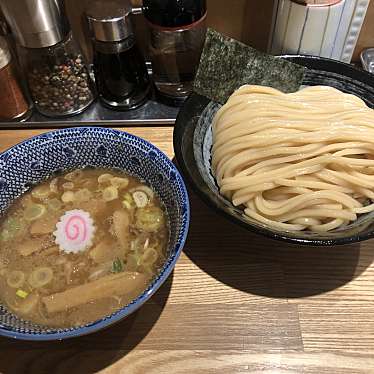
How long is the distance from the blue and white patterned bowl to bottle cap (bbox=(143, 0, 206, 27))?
39 cm

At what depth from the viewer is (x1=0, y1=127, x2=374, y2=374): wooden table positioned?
0.98 m

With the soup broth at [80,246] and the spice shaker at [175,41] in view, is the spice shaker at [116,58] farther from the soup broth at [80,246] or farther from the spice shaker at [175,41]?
the soup broth at [80,246]

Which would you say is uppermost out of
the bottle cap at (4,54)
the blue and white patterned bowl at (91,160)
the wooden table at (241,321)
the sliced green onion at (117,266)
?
the bottle cap at (4,54)

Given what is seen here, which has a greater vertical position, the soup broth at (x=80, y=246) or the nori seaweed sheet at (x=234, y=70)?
the nori seaweed sheet at (x=234, y=70)

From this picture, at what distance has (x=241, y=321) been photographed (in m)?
1.05

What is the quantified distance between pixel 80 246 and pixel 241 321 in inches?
17.1

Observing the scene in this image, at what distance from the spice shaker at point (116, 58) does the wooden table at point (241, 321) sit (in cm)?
59

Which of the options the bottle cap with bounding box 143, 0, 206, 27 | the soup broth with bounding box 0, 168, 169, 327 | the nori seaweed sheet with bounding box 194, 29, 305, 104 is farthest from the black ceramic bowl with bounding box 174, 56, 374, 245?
the bottle cap with bounding box 143, 0, 206, 27

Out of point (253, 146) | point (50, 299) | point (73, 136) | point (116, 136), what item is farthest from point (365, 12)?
point (50, 299)

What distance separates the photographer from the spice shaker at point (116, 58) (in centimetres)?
132

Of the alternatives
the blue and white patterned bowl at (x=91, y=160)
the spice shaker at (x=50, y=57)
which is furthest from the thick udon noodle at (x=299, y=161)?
the spice shaker at (x=50, y=57)

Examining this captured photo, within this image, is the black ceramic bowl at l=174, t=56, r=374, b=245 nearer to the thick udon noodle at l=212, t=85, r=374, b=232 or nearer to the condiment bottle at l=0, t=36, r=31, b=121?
the thick udon noodle at l=212, t=85, r=374, b=232

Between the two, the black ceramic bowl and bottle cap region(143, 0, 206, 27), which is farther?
bottle cap region(143, 0, 206, 27)

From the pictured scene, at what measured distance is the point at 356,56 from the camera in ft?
5.40
